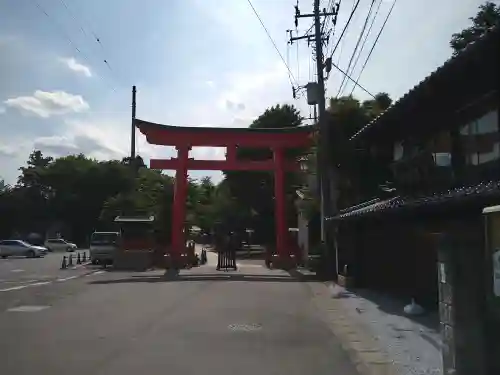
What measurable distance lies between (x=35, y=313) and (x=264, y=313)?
17.3 feet

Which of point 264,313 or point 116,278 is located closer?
point 264,313

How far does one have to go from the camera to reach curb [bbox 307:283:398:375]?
8406mm

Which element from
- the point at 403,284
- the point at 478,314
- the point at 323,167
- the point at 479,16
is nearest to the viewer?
the point at 478,314

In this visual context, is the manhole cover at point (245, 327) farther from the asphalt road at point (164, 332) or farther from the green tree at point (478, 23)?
the green tree at point (478, 23)

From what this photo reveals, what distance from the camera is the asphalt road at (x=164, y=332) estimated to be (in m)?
8.16

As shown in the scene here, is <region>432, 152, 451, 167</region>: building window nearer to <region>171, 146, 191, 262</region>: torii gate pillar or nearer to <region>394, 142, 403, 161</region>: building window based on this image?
<region>394, 142, 403, 161</region>: building window

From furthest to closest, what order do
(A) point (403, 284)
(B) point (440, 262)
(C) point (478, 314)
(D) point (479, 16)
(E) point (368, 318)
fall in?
1. (D) point (479, 16)
2. (A) point (403, 284)
3. (E) point (368, 318)
4. (B) point (440, 262)
5. (C) point (478, 314)

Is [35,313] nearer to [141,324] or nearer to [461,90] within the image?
[141,324]

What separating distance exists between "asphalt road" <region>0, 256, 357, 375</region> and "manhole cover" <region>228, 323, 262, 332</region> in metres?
0.02

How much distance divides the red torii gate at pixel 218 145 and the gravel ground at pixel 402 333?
15267 millimetres

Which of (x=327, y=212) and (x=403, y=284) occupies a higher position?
(x=327, y=212)

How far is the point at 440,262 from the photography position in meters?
7.02

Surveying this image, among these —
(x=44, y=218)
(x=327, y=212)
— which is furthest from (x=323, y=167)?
(x=44, y=218)

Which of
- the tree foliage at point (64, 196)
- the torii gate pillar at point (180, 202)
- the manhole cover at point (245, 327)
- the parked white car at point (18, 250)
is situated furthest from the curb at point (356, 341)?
the tree foliage at point (64, 196)
